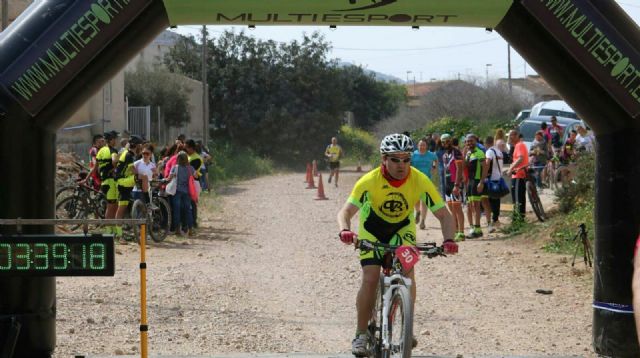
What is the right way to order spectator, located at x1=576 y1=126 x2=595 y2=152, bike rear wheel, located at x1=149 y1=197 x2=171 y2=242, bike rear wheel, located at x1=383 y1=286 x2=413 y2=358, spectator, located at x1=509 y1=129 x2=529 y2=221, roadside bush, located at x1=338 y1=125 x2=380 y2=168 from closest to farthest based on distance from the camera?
bike rear wheel, located at x1=383 y1=286 x2=413 y2=358 < bike rear wheel, located at x1=149 y1=197 x2=171 y2=242 < spectator, located at x1=509 y1=129 x2=529 y2=221 < spectator, located at x1=576 y1=126 x2=595 y2=152 < roadside bush, located at x1=338 y1=125 x2=380 y2=168

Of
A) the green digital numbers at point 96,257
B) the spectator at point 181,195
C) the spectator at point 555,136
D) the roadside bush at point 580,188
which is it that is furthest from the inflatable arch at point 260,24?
the spectator at point 555,136

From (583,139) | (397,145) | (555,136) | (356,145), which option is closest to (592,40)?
(397,145)

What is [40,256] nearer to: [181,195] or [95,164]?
[95,164]

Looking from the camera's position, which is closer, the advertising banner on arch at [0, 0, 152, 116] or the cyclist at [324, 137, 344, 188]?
the advertising banner on arch at [0, 0, 152, 116]

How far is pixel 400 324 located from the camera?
271 inches

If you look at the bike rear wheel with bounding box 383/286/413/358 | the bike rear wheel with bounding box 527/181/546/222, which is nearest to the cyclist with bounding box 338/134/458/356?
the bike rear wheel with bounding box 383/286/413/358

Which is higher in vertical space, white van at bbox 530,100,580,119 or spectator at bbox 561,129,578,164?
white van at bbox 530,100,580,119

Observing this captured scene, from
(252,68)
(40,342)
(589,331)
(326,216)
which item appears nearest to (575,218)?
(589,331)

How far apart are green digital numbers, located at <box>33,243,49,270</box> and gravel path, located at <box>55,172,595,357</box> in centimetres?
157

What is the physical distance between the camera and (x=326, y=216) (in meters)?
22.3

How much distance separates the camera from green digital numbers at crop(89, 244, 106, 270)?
23.3 ft

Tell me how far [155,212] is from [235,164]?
27497 mm

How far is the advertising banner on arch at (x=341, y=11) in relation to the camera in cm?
774

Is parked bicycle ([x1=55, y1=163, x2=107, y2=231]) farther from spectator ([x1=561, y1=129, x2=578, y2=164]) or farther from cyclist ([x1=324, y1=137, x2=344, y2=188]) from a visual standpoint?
cyclist ([x1=324, y1=137, x2=344, y2=188])
